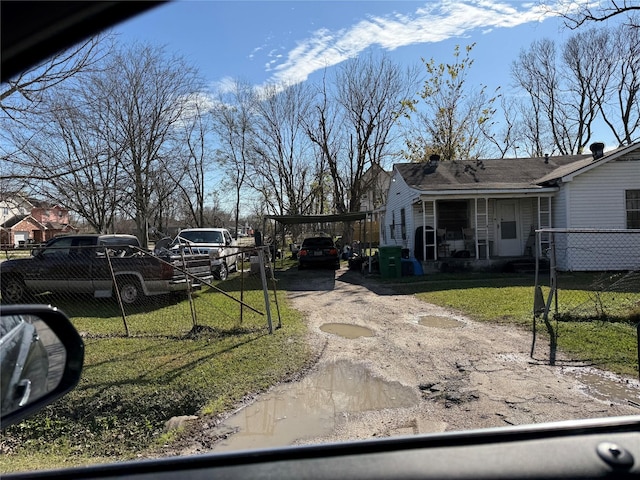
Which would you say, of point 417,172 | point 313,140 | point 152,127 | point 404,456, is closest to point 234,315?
point 404,456

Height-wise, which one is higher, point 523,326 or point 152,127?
point 152,127

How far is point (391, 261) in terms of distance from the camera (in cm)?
1551

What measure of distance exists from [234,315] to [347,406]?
16.3 feet

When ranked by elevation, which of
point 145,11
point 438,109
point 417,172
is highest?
point 438,109

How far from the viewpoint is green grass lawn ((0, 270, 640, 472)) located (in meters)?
4.08

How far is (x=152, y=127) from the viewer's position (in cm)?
2231

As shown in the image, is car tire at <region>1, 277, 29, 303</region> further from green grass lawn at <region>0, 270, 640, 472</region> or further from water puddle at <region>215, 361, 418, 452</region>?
water puddle at <region>215, 361, 418, 452</region>

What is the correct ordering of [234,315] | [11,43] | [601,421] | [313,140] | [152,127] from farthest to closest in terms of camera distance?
1. [313,140]
2. [152,127]
3. [234,315]
4. [601,421]
5. [11,43]

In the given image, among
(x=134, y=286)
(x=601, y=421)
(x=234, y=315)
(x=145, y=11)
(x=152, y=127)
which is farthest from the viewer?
(x=152, y=127)

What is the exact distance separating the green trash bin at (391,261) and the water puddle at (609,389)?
1035cm

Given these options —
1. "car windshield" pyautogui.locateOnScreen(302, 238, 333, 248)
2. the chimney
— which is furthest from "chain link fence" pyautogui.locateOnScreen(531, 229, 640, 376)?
"car windshield" pyautogui.locateOnScreen(302, 238, 333, 248)

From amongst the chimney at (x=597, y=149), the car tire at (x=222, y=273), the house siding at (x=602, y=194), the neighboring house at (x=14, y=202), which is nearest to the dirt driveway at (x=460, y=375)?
the car tire at (x=222, y=273)

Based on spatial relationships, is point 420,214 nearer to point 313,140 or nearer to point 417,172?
→ point 417,172

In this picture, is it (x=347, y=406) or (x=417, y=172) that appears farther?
(x=417, y=172)
